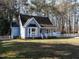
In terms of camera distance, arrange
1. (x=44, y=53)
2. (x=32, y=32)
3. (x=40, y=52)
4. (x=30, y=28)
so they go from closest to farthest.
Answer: (x=44, y=53)
(x=40, y=52)
(x=30, y=28)
(x=32, y=32)

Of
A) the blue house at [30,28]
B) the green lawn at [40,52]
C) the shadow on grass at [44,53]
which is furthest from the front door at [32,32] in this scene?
the shadow on grass at [44,53]

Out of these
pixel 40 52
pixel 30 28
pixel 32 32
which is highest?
pixel 30 28

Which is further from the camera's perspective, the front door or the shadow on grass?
the front door

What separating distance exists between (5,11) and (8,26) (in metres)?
3.50

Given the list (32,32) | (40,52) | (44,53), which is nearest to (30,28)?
(32,32)

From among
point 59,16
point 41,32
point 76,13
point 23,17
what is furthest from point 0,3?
point 76,13

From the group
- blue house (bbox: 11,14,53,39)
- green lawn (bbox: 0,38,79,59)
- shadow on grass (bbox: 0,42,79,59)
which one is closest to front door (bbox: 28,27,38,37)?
blue house (bbox: 11,14,53,39)

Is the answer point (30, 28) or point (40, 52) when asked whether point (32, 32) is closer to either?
point (30, 28)

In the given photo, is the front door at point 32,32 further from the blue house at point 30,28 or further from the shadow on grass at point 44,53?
the shadow on grass at point 44,53

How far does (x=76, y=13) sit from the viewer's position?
57.2m

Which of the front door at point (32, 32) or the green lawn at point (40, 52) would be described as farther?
the front door at point (32, 32)

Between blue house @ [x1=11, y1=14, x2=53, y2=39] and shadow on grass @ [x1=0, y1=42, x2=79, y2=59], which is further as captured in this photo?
blue house @ [x1=11, y1=14, x2=53, y2=39]

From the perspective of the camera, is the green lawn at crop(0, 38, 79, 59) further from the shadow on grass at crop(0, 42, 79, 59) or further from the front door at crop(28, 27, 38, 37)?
the front door at crop(28, 27, 38, 37)

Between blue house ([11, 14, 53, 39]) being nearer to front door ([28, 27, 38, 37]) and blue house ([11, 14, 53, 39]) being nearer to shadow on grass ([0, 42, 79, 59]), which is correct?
front door ([28, 27, 38, 37])
